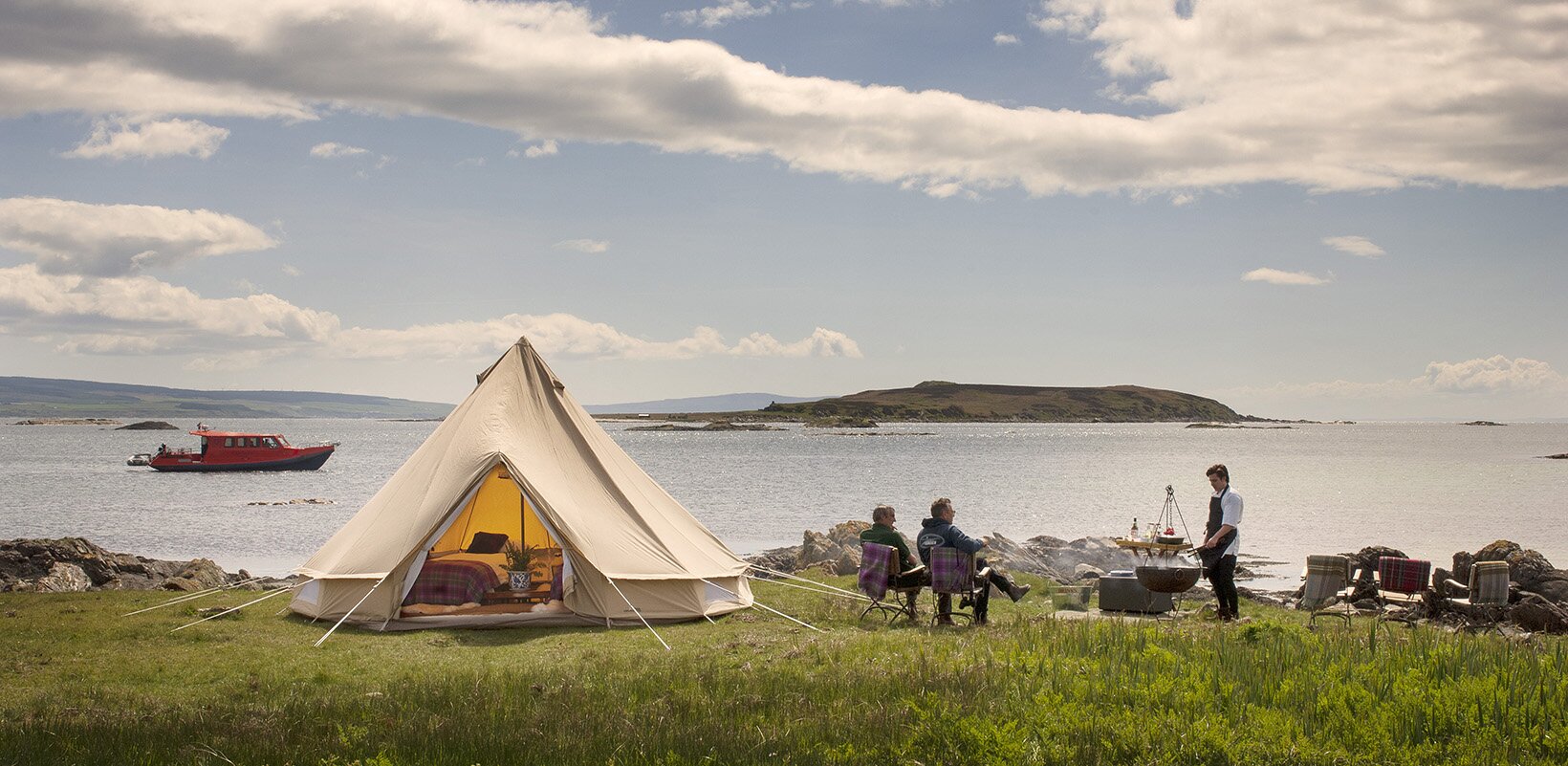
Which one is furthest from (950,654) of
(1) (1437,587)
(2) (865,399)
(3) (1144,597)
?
(2) (865,399)

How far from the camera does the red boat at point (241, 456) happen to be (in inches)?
2500

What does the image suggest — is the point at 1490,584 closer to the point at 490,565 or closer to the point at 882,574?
the point at 882,574

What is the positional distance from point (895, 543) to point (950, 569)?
3.11ft

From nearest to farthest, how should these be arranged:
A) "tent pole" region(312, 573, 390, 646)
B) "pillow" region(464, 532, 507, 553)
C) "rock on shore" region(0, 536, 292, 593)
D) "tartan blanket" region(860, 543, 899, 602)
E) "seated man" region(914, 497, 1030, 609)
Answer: "tent pole" region(312, 573, 390, 646)
"seated man" region(914, 497, 1030, 609)
"tartan blanket" region(860, 543, 899, 602)
"pillow" region(464, 532, 507, 553)
"rock on shore" region(0, 536, 292, 593)

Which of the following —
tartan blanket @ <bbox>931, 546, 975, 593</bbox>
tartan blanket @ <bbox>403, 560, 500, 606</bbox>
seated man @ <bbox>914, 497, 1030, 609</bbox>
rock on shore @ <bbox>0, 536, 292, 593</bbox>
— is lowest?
rock on shore @ <bbox>0, 536, 292, 593</bbox>

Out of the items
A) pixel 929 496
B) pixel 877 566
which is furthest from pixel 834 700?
pixel 929 496

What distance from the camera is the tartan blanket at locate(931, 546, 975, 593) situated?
40.7 feet

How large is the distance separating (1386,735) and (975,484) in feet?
173

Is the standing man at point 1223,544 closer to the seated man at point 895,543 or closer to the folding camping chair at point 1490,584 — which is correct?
the seated man at point 895,543

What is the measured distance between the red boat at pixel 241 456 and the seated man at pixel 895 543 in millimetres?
56117

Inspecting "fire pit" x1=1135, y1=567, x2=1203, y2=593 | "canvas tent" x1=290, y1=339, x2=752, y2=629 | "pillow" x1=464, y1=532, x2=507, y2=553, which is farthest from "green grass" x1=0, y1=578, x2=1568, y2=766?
"pillow" x1=464, y1=532, x2=507, y2=553

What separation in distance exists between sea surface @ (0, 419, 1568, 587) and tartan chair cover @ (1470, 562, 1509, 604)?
35.0 feet

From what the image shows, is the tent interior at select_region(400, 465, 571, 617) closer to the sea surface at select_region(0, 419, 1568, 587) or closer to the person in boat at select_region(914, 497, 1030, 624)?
the person in boat at select_region(914, 497, 1030, 624)

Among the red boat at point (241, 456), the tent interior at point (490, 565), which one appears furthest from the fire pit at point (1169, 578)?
the red boat at point (241, 456)
